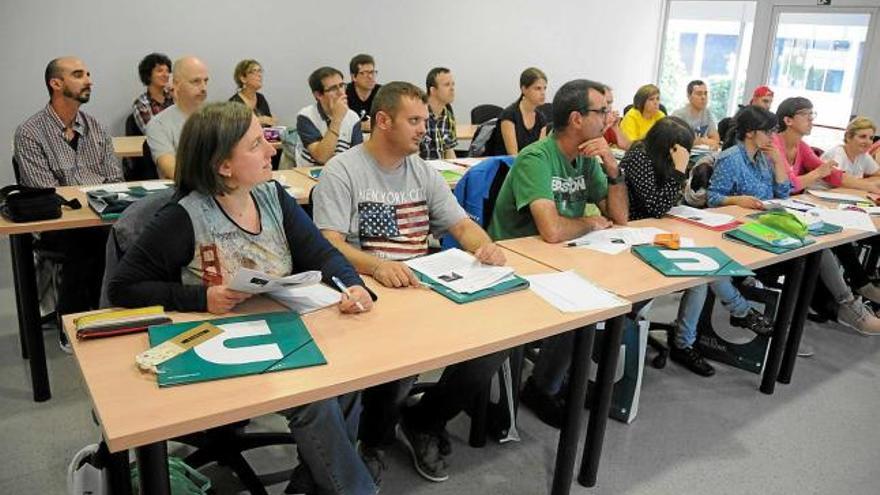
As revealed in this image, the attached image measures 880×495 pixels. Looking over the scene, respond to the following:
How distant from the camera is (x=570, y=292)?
198 cm

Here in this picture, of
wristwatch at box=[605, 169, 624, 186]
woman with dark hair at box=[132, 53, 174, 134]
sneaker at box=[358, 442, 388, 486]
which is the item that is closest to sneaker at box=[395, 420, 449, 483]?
sneaker at box=[358, 442, 388, 486]

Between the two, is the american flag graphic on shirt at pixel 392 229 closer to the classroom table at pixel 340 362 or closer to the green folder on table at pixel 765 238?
the classroom table at pixel 340 362

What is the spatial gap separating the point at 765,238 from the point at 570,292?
3.84 ft

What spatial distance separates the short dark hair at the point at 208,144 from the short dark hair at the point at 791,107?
3.20m

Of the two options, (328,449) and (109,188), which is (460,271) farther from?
(109,188)

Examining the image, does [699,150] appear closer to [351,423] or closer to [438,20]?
[438,20]

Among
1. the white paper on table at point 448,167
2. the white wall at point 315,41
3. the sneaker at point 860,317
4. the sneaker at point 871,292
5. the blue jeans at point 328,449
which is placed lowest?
the sneaker at point 860,317

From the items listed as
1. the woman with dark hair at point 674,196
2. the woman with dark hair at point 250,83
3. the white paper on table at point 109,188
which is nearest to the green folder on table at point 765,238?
the woman with dark hair at point 674,196

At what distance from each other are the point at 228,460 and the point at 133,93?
408 centimetres

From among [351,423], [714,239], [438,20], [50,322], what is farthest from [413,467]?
A: [438,20]

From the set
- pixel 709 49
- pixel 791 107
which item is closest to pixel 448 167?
pixel 791 107

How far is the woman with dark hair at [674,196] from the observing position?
2859 millimetres

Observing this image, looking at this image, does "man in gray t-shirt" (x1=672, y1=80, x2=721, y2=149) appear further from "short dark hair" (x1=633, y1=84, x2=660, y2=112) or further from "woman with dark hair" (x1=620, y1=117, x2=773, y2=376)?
"woman with dark hair" (x1=620, y1=117, x2=773, y2=376)

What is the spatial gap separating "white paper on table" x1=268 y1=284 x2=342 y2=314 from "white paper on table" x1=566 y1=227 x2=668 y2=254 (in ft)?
3.36
